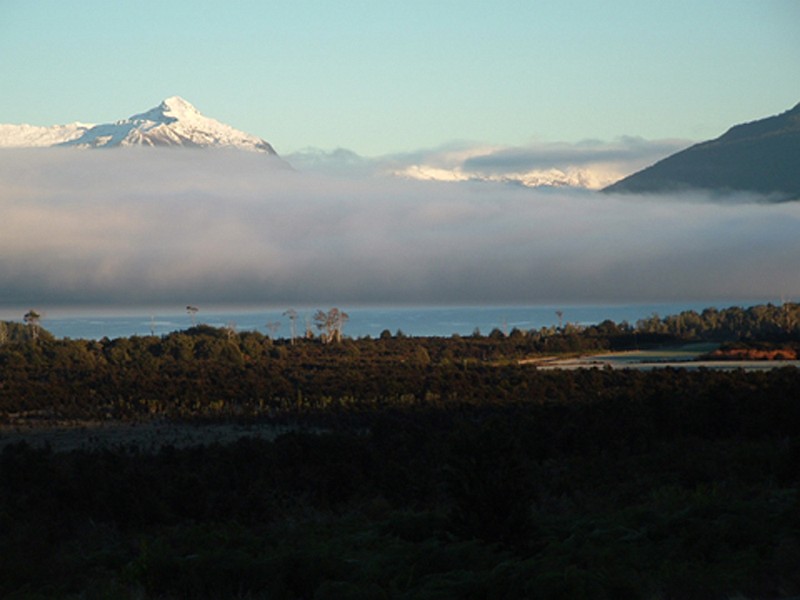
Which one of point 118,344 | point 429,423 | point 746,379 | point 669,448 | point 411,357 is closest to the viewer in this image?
point 669,448

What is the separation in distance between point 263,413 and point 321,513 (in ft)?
110

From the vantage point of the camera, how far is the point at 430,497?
84.8 ft

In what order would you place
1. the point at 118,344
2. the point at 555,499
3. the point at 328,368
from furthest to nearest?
the point at 118,344
the point at 328,368
the point at 555,499

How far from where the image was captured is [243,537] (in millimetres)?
16406

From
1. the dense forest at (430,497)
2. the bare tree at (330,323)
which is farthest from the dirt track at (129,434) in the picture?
the bare tree at (330,323)

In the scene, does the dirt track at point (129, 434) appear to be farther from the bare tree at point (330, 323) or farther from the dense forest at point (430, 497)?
the bare tree at point (330, 323)

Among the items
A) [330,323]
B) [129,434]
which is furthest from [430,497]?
[330,323]

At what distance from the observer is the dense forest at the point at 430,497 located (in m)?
12.9

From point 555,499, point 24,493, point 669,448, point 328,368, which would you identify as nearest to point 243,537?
point 555,499

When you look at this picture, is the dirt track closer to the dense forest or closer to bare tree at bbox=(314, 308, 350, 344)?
the dense forest

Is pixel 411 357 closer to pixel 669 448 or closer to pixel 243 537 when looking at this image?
pixel 669 448

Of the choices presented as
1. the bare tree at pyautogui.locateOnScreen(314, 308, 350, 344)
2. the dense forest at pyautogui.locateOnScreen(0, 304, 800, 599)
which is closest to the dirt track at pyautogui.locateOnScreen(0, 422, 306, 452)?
the dense forest at pyautogui.locateOnScreen(0, 304, 800, 599)

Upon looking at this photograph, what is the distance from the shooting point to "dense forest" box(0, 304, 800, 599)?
1288 cm

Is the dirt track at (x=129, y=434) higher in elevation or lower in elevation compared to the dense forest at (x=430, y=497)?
lower
